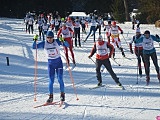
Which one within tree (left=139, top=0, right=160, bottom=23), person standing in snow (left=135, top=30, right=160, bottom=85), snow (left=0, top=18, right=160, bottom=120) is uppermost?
tree (left=139, top=0, right=160, bottom=23)

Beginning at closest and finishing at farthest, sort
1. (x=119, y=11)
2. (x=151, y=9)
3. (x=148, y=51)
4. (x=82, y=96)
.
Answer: (x=82, y=96) < (x=148, y=51) < (x=151, y=9) < (x=119, y=11)

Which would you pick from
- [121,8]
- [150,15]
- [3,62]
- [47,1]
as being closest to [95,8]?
[47,1]

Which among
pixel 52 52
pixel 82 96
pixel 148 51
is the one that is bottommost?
pixel 82 96

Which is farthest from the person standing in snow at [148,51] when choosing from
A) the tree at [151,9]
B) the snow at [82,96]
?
the tree at [151,9]

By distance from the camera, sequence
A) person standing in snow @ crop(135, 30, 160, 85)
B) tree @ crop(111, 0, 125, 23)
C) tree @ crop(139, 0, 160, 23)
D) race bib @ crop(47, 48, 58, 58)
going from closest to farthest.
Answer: race bib @ crop(47, 48, 58, 58) < person standing in snow @ crop(135, 30, 160, 85) < tree @ crop(139, 0, 160, 23) < tree @ crop(111, 0, 125, 23)

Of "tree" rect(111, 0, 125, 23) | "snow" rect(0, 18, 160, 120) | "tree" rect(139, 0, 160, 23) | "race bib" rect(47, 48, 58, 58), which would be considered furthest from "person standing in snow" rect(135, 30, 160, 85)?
"tree" rect(111, 0, 125, 23)

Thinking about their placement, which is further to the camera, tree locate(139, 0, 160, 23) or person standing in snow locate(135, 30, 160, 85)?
tree locate(139, 0, 160, 23)

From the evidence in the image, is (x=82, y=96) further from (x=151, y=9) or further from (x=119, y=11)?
(x=119, y=11)

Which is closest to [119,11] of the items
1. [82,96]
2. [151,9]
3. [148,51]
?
[151,9]

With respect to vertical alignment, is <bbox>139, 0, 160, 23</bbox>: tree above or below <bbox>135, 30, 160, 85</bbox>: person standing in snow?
above

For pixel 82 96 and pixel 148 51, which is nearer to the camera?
pixel 82 96

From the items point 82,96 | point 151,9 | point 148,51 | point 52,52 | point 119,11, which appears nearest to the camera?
point 52,52

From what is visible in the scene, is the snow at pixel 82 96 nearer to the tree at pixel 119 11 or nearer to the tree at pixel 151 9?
the tree at pixel 151 9

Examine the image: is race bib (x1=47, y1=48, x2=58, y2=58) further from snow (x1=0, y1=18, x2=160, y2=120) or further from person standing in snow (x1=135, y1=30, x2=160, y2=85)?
person standing in snow (x1=135, y1=30, x2=160, y2=85)
